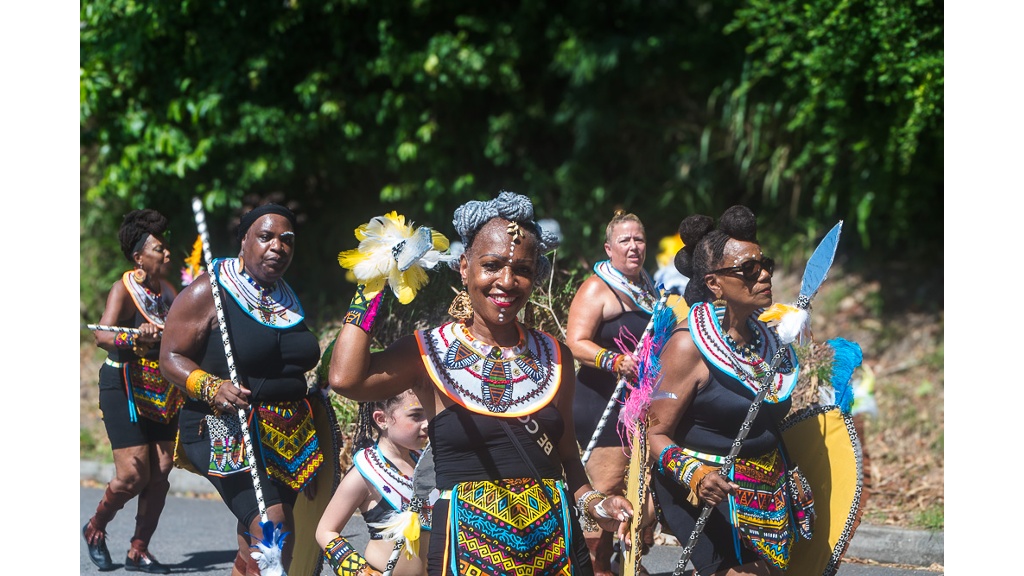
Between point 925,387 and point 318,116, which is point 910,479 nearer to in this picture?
point 925,387

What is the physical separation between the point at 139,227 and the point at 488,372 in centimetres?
346

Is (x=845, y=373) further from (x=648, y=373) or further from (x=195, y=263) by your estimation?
(x=195, y=263)

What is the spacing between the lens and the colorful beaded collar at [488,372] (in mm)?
3623

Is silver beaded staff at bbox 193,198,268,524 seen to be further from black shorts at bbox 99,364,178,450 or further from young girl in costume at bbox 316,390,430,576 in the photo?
black shorts at bbox 99,364,178,450

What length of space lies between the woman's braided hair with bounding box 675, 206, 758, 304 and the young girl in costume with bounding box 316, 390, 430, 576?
1213 millimetres

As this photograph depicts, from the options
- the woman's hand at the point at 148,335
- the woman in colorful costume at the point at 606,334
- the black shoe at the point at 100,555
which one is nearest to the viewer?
the woman in colorful costume at the point at 606,334

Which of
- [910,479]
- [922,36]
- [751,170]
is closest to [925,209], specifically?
[751,170]

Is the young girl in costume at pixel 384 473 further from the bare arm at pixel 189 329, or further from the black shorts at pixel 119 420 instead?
the black shorts at pixel 119 420

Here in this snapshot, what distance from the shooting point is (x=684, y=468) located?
4.15 meters

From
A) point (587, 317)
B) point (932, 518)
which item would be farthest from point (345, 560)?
point (932, 518)

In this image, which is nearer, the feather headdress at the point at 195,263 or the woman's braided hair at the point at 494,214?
the woman's braided hair at the point at 494,214

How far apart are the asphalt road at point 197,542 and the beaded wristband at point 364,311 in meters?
3.31

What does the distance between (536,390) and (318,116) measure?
7964 mm

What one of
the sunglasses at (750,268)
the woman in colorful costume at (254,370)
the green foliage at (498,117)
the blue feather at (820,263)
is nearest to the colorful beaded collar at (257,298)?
the woman in colorful costume at (254,370)
